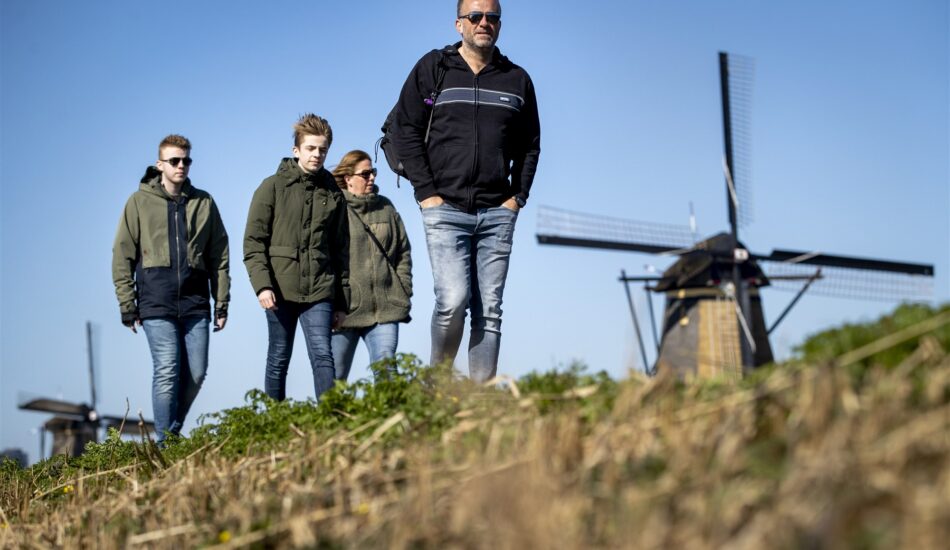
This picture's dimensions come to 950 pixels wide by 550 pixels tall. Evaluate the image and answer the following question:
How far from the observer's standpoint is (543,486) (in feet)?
10.5

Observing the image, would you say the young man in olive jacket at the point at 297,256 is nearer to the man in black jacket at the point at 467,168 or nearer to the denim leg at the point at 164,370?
the denim leg at the point at 164,370

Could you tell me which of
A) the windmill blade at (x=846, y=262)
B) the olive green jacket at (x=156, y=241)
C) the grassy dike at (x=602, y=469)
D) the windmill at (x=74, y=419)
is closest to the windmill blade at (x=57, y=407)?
the windmill at (x=74, y=419)

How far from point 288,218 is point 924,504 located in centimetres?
683

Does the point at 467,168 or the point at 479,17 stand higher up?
the point at 479,17

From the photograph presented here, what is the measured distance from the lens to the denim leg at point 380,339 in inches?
361

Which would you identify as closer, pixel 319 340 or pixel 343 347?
pixel 319 340

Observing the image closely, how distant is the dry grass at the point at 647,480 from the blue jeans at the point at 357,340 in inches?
171

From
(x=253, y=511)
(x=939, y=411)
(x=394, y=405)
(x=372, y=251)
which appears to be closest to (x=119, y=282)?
(x=372, y=251)

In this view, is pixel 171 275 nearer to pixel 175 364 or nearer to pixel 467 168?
pixel 175 364

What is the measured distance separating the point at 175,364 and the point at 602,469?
Answer: 6.16 m

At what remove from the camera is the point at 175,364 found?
29.6 feet

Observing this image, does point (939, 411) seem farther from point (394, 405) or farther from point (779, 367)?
point (394, 405)

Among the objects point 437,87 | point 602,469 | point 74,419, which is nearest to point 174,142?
point 437,87

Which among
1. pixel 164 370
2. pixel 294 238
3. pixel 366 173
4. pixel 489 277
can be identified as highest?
pixel 366 173
